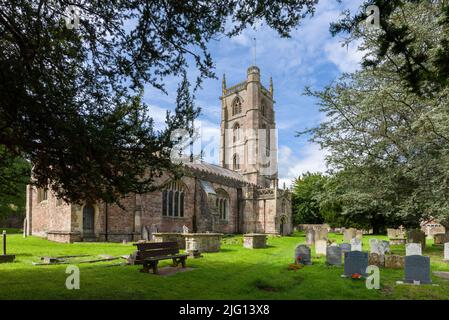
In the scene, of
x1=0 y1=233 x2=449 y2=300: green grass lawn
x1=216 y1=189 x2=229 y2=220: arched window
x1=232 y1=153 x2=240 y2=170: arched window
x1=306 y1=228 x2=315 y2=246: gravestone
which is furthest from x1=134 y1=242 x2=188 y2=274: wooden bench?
x1=232 y1=153 x2=240 y2=170: arched window

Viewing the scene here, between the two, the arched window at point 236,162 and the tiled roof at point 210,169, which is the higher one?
the arched window at point 236,162

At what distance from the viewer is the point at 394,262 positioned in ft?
37.1

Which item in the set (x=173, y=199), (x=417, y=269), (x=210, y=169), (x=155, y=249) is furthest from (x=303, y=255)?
(x=210, y=169)

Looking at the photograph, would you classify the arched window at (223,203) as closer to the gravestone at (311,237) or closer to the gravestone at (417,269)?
the gravestone at (311,237)

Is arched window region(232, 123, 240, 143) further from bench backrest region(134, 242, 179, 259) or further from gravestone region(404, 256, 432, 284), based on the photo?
gravestone region(404, 256, 432, 284)

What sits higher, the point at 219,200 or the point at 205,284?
the point at 219,200

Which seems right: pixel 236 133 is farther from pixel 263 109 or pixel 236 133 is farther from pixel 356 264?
pixel 356 264

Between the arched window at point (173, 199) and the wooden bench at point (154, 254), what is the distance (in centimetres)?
1512

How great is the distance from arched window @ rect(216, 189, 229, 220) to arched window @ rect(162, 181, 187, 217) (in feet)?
21.0

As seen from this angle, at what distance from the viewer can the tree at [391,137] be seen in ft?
43.0

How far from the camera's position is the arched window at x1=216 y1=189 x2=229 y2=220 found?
110 feet

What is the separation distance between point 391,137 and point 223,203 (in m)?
21.4

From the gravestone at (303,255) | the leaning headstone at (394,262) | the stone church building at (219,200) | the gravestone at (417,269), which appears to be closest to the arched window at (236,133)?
the stone church building at (219,200)

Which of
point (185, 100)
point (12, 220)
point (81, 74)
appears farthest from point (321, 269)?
point (12, 220)
